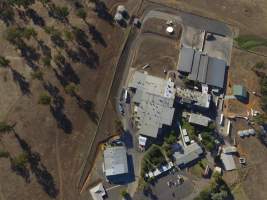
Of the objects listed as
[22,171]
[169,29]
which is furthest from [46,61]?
[169,29]

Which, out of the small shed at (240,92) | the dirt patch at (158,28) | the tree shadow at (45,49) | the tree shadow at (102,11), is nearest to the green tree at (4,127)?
the tree shadow at (45,49)

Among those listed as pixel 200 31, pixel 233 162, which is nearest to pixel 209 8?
pixel 200 31

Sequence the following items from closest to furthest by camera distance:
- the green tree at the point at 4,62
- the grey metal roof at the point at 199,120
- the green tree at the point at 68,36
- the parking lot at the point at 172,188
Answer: the parking lot at the point at 172,188 → the green tree at the point at 4,62 → the grey metal roof at the point at 199,120 → the green tree at the point at 68,36

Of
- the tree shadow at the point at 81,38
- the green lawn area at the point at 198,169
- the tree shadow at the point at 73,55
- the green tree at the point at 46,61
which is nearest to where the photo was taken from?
the green tree at the point at 46,61

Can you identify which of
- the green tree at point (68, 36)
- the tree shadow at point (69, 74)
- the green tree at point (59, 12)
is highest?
the green tree at point (59, 12)

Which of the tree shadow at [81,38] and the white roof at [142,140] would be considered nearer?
the white roof at [142,140]

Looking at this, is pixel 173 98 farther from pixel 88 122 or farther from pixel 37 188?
pixel 37 188

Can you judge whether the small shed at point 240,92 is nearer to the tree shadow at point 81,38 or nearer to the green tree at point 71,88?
the tree shadow at point 81,38

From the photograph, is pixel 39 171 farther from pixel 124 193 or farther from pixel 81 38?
pixel 81 38
